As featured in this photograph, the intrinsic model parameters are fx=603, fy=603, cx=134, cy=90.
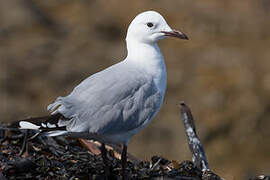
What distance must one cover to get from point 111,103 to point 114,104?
23 mm

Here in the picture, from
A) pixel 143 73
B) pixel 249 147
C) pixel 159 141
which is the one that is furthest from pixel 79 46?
pixel 143 73

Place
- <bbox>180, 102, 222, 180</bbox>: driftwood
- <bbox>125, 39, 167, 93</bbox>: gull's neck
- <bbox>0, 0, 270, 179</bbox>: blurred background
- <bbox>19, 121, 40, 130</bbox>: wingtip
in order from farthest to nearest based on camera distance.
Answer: <bbox>0, 0, 270, 179</bbox>: blurred background, <bbox>180, 102, 222, 180</bbox>: driftwood, <bbox>125, 39, 167, 93</bbox>: gull's neck, <bbox>19, 121, 40, 130</bbox>: wingtip

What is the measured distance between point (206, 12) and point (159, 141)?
11.1 ft

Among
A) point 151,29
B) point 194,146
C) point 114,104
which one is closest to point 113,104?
point 114,104

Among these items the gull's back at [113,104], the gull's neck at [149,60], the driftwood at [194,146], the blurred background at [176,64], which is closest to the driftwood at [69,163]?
the driftwood at [194,146]

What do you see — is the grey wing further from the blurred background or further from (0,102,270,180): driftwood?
the blurred background

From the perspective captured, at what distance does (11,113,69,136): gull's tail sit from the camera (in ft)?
11.1

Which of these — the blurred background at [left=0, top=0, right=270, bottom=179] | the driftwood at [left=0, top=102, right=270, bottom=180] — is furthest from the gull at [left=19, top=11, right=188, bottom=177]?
the blurred background at [left=0, top=0, right=270, bottom=179]

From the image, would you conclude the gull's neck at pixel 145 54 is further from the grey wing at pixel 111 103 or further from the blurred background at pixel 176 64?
the blurred background at pixel 176 64

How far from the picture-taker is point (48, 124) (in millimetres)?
3381

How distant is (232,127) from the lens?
831 cm

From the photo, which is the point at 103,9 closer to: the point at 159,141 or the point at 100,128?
the point at 159,141

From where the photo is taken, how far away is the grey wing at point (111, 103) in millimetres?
3469

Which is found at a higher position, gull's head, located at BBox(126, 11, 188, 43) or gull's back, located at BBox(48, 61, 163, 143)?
gull's head, located at BBox(126, 11, 188, 43)
